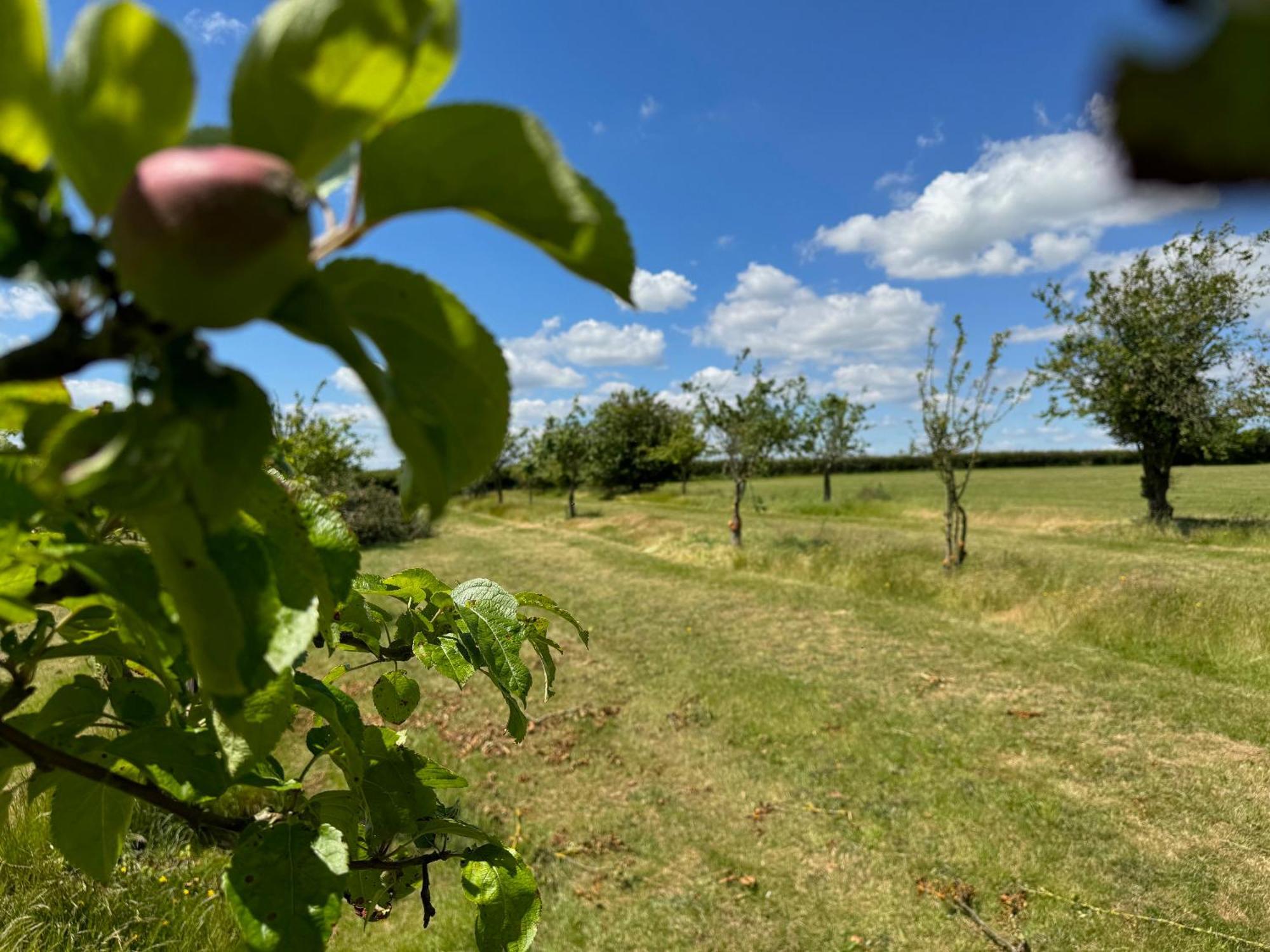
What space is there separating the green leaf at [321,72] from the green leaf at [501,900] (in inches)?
37.9

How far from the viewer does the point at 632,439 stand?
42.5 meters

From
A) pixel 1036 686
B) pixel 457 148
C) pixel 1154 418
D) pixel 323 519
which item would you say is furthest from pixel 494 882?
pixel 1154 418

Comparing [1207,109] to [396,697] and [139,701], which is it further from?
[396,697]

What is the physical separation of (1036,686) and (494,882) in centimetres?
679

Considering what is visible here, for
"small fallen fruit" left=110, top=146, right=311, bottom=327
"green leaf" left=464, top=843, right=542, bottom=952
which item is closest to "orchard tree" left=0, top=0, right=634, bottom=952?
"small fallen fruit" left=110, top=146, right=311, bottom=327

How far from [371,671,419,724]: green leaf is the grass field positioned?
0.99m

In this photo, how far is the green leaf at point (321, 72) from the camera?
12.7 inches

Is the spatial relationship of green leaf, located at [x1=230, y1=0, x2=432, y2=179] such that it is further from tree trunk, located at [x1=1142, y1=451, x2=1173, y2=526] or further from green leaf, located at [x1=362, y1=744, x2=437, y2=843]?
tree trunk, located at [x1=1142, y1=451, x2=1173, y2=526]

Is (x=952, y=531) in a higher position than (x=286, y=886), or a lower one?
lower

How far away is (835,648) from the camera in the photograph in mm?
7867

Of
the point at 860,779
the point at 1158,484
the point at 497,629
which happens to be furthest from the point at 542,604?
the point at 1158,484

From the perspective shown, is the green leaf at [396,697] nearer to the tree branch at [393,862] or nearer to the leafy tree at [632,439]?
the tree branch at [393,862]

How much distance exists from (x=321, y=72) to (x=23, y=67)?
0.16 m

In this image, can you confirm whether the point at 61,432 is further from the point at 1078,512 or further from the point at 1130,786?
the point at 1078,512
